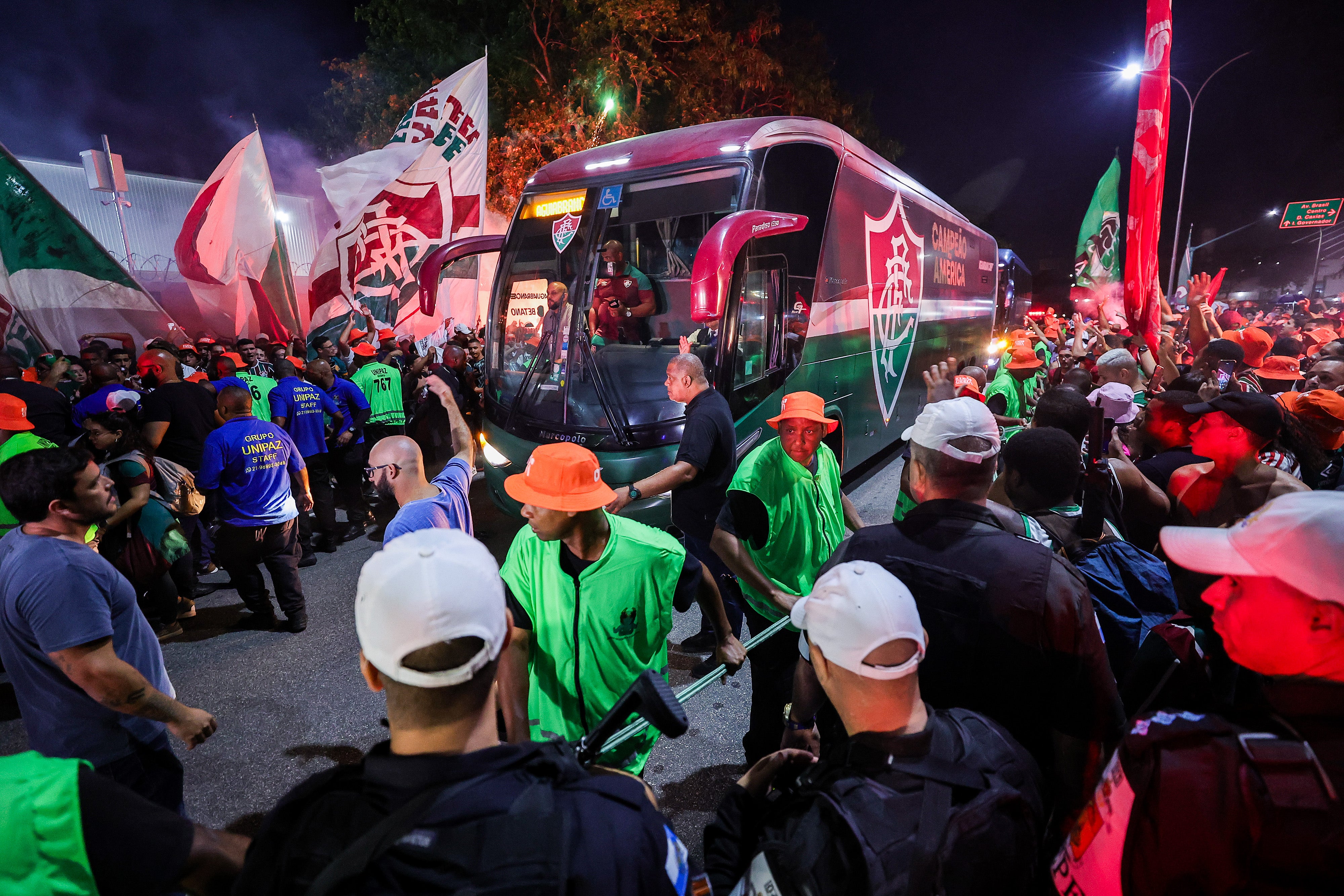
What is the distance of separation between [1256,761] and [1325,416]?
3.79 metres

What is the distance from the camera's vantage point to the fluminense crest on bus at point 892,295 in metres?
7.80

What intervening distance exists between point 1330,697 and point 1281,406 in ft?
8.86

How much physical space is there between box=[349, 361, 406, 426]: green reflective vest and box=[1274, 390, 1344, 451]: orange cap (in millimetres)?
7899

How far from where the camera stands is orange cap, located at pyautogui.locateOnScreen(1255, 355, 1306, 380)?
5605mm

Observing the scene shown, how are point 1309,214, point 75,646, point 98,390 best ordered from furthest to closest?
point 1309,214 < point 98,390 < point 75,646

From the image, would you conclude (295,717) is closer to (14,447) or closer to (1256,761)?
(14,447)

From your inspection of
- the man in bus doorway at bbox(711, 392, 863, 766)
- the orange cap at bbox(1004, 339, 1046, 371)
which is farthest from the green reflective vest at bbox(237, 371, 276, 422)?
the orange cap at bbox(1004, 339, 1046, 371)

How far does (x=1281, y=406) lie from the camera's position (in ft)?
9.97

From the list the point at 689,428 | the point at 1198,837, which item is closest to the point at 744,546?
the point at 689,428

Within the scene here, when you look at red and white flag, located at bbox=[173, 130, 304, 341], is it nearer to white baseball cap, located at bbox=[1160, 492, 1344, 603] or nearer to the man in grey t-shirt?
the man in grey t-shirt

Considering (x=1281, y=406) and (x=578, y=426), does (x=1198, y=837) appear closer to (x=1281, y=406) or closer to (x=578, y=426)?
(x=1281, y=406)

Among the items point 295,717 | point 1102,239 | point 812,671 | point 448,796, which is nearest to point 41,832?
point 448,796

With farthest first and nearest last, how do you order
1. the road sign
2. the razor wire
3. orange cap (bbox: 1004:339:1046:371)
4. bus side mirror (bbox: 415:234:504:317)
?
the road sign < bus side mirror (bbox: 415:234:504:317) < orange cap (bbox: 1004:339:1046:371) < the razor wire

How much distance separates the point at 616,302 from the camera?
588cm
